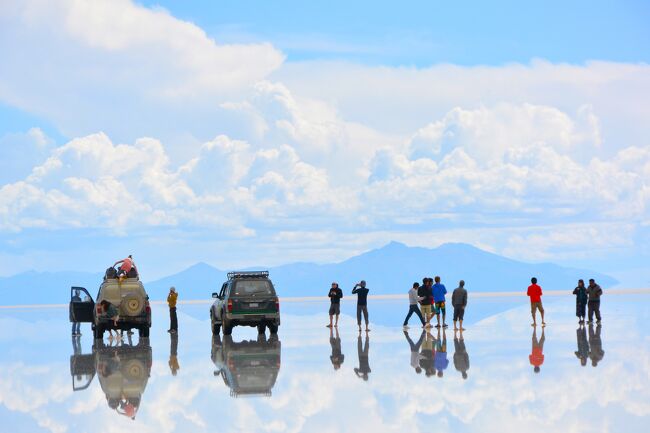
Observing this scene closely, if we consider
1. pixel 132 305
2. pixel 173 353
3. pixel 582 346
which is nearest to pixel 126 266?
pixel 132 305

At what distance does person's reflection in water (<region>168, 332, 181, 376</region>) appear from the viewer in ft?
67.3

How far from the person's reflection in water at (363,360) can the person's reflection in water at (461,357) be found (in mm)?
1624

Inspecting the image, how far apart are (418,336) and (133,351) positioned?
7991 mm

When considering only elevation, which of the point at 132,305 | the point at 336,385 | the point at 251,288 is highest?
the point at 251,288

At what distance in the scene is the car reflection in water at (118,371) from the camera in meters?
15.5

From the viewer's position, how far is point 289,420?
1314 centimetres

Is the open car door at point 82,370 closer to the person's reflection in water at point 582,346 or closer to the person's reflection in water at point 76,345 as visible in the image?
the person's reflection in water at point 76,345

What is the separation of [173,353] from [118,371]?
4.57 meters

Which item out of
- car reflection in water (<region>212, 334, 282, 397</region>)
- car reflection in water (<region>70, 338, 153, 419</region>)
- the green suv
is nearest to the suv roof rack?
the green suv

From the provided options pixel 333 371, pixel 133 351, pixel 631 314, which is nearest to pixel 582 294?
pixel 631 314

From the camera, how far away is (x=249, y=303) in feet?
102

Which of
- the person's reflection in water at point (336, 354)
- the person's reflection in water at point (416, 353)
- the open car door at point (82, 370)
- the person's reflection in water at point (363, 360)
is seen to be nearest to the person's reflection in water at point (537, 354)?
the person's reflection in water at point (416, 353)

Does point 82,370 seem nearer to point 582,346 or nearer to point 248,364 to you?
point 248,364

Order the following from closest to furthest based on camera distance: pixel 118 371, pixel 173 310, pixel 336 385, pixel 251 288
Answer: pixel 336 385 → pixel 118 371 → pixel 251 288 → pixel 173 310
